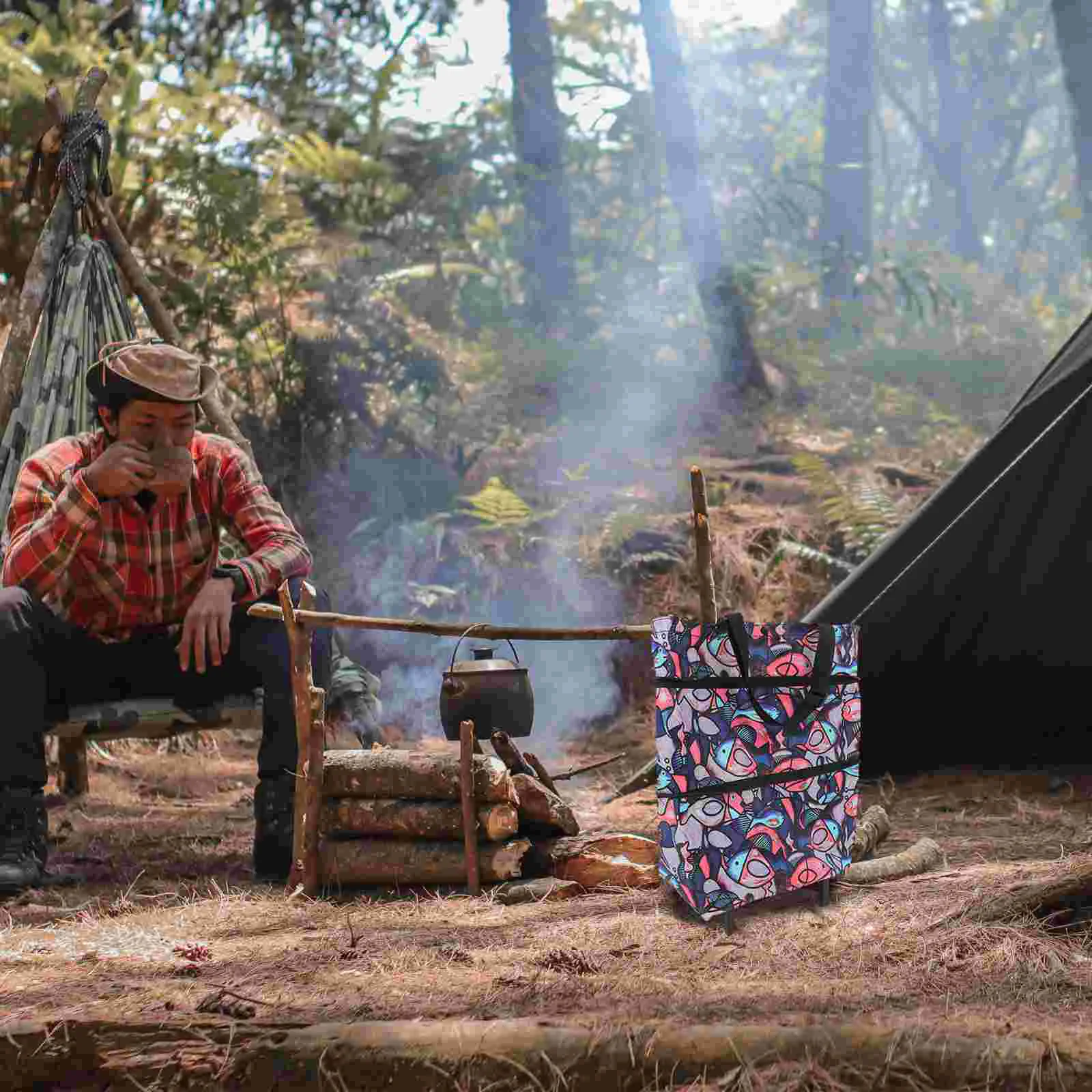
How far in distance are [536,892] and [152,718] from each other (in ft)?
3.78

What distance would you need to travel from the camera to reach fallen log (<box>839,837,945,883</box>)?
10.3 feet

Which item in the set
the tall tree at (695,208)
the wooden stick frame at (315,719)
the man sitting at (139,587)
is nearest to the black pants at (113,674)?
the man sitting at (139,587)

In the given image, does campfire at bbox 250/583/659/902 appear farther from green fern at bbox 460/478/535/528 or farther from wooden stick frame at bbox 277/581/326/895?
green fern at bbox 460/478/535/528

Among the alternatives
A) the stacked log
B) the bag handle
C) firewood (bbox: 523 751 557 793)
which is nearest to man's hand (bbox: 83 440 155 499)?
the stacked log

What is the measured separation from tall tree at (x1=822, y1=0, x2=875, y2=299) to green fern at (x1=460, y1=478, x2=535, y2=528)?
6670 millimetres

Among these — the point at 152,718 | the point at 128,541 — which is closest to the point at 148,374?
the point at 128,541

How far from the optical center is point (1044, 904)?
2.65 meters

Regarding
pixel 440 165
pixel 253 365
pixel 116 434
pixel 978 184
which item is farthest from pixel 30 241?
pixel 978 184

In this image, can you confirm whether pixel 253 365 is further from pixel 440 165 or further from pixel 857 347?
pixel 857 347

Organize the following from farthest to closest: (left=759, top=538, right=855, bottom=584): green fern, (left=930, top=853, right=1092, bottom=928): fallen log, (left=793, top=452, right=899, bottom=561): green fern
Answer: (left=793, top=452, right=899, bottom=561): green fern, (left=759, top=538, right=855, bottom=584): green fern, (left=930, top=853, right=1092, bottom=928): fallen log

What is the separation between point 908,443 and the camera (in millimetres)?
8656

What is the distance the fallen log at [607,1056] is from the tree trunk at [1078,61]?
9063mm

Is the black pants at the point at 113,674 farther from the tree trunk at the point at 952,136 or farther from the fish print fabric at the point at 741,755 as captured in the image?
the tree trunk at the point at 952,136

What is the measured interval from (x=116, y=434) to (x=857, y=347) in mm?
7984
